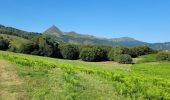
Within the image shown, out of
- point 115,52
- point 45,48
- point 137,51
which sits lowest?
point 115,52

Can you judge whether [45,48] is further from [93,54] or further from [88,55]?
[93,54]

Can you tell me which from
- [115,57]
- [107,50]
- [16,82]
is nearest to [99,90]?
[16,82]

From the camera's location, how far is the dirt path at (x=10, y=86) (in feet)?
73.8

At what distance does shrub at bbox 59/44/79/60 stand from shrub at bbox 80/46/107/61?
3806mm

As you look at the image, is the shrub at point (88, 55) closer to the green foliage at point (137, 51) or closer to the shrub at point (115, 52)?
the shrub at point (115, 52)

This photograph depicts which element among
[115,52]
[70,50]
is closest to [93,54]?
[115,52]

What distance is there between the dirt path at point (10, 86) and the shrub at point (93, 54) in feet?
272

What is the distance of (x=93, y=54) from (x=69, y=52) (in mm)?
8760

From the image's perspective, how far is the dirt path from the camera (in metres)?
22.5

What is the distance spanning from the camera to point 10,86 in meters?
→ 25.6

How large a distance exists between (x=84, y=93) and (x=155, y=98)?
4590mm

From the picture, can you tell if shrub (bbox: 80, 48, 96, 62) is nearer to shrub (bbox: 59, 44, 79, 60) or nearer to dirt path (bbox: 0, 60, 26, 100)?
shrub (bbox: 59, 44, 79, 60)

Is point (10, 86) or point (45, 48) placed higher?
point (45, 48)

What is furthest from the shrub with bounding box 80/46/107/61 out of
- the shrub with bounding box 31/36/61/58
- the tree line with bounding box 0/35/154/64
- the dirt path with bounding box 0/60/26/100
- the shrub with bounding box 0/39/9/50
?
the dirt path with bounding box 0/60/26/100
